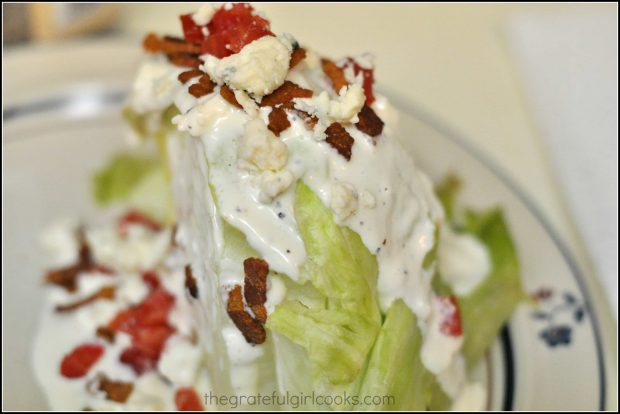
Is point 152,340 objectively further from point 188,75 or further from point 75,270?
point 188,75

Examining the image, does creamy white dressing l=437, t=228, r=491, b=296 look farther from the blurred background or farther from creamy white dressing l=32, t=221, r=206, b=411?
creamy white dressing l=32, t=221, r=206, b=411

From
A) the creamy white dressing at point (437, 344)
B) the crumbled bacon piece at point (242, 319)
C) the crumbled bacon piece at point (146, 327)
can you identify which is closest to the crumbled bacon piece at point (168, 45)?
the crumbled bacon piece at point (242, 319)

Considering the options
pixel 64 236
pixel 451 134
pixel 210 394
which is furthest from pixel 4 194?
pixel 451 134

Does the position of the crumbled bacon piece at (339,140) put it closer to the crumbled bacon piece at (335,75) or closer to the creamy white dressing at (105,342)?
the crumbled bacon piece at (335,75)

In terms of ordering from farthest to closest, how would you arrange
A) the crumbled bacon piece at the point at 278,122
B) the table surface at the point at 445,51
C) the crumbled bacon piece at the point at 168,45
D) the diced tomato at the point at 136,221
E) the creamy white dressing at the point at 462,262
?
the table surface at the point at 445,51
the diced tomato at the point at 136,221
the creamy white dressing at the point at 462,262
the crumbled bacon piece at the point at 168,45
the crumbled bacon piece at the point at 278,122


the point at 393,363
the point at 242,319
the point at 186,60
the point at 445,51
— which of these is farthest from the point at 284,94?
the point at 445,51

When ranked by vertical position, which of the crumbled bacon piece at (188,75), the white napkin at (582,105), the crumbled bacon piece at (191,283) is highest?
the crumbled bacon piece at (188,75)

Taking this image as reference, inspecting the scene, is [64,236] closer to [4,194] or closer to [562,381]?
[4,194]
